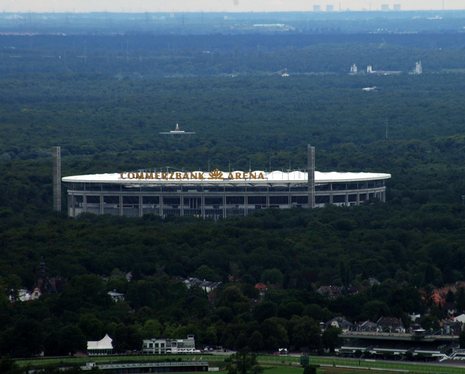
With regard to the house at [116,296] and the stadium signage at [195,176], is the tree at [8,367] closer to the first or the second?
the house at [116,296]

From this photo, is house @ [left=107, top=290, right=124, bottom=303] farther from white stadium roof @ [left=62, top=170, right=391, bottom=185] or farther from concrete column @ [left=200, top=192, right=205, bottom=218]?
concrete column @ [left=200, top=192, right=205, bottom=218]

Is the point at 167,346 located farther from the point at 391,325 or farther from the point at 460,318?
the point at 460,318

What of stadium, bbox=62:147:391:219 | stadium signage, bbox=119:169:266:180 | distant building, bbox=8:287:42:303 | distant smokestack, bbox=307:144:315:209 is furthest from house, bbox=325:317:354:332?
stadium signage, bbox=119:169:266:180

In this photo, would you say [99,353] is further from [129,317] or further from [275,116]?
[275,116]

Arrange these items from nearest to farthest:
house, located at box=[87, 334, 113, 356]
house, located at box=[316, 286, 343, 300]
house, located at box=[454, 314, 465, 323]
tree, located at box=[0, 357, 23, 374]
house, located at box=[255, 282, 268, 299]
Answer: tree, located at box=[0, 357, 23, 374]
house, located at box=[87, 334, 113, 356]
house, located at box=[454, 314, 465, 323]
house, located at box=[316, 286, 343, 300]
house, located at box=[255, 282, 268, 299]

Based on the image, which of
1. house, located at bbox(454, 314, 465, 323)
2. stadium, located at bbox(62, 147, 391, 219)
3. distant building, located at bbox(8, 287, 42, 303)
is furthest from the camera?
stadium, located at bbox(62, 147, 391, 219)

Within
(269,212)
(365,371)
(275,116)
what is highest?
(275,116)

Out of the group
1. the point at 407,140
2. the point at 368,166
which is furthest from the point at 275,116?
the point at 368,166
